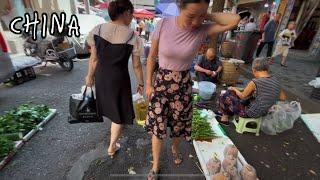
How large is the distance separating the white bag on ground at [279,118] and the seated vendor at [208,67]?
167 cm

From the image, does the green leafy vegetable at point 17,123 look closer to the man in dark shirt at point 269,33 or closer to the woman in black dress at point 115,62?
the woman in black dress at point 115,62

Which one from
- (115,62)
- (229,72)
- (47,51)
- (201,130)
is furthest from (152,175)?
(47,51)

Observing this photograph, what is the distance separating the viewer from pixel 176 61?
1.94 metres

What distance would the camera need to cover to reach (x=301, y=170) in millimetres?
2832

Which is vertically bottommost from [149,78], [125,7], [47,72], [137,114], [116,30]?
[47,72]

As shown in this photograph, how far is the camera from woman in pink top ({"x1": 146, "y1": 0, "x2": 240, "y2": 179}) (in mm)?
1771

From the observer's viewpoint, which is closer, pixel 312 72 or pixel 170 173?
pixel 170 173

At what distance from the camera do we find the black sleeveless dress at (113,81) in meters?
2.23

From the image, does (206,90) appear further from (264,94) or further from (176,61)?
(176,61)

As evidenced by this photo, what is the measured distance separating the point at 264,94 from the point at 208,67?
209 centimetres

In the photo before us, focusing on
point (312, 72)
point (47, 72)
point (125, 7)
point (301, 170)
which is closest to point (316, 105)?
point (301, 170)

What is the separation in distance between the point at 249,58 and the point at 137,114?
6.53 metres

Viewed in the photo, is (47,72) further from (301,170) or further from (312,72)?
(312,72)

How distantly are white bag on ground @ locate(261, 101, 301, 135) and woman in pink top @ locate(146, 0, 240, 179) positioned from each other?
1.84 meters
